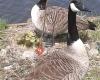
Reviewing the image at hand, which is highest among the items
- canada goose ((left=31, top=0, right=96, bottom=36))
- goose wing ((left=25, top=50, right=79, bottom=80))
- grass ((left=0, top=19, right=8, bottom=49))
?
canada goose ((left=31, top=0, right=96, bottom=36))

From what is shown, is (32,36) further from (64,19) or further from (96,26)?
(96,26)

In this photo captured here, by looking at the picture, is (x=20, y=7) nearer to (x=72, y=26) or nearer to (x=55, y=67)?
(x=72, y=26)

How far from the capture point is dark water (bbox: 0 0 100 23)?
10445mm

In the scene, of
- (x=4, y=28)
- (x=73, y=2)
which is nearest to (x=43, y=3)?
(x=4, y=28)

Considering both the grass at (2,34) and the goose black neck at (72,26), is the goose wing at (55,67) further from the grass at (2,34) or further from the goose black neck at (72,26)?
the grass at (2,34)

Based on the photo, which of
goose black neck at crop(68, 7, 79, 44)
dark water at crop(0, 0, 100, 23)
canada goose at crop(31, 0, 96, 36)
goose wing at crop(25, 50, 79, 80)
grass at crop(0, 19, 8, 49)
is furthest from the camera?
dark water at crop(0, 0, 100, 23)

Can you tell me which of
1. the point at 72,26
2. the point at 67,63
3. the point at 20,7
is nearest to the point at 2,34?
the point at 72,26

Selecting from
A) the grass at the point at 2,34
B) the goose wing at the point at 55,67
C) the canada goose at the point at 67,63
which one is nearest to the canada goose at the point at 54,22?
the grass at the point at 2,34

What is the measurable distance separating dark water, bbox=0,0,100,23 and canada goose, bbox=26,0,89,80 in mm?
4478

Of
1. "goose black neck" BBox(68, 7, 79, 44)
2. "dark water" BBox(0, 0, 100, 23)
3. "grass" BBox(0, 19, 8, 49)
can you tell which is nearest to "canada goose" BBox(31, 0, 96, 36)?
"grass" BBox(0, 19, 8, 49)

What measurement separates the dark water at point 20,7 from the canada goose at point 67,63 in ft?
14.7

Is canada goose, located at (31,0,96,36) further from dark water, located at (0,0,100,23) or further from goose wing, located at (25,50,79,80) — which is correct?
dark water, located at (0,0,100,23)

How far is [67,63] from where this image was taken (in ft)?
18.6

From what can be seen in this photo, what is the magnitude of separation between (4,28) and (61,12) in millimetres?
1229
